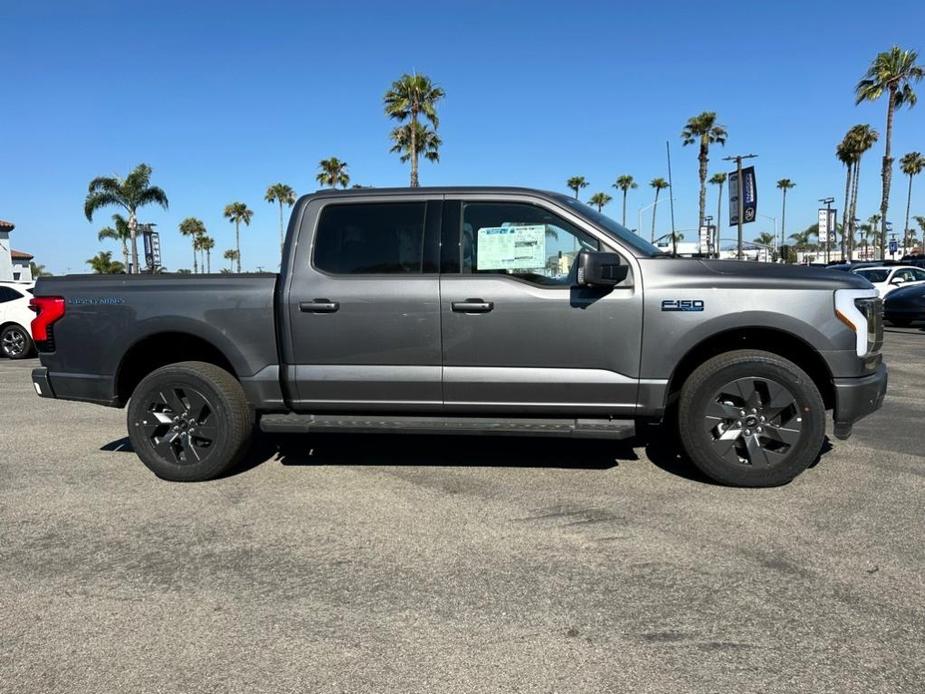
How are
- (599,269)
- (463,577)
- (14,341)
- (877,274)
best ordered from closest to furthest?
1. (463,577)
2. (599,269)
3. (14,341)
4. (877,274)

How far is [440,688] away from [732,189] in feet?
110

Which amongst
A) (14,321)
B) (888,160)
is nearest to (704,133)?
(888,160)

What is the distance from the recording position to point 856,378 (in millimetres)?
4309

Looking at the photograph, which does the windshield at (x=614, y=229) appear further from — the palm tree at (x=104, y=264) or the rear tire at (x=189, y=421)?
the palm tree at (x=104, y=264)

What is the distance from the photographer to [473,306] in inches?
175

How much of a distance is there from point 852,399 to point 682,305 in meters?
1.22

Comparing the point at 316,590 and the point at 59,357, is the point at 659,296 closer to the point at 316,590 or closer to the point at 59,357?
the point at 316,590

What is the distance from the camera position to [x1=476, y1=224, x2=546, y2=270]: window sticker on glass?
4531mm

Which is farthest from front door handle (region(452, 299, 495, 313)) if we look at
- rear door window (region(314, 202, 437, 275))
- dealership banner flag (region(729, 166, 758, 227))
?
dealership banner flag (region(729, 166, 758, 227))

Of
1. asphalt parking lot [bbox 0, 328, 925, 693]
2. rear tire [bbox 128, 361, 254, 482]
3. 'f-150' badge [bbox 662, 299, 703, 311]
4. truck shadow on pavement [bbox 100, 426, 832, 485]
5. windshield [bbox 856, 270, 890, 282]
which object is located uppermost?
'f-150' badge [bbox 662, 299, 703, 311]

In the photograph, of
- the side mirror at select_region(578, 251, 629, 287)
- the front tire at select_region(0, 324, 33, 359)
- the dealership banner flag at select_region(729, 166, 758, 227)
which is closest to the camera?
the side mirror at select_region(578, 251, 629, 287)

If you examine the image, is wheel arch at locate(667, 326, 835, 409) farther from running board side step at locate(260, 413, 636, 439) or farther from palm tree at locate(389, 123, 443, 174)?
palm tree at locate(389, 123, 443, 174)

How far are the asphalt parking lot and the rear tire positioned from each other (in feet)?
0.55

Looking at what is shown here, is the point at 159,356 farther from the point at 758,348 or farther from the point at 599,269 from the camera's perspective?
the point at 758,348
